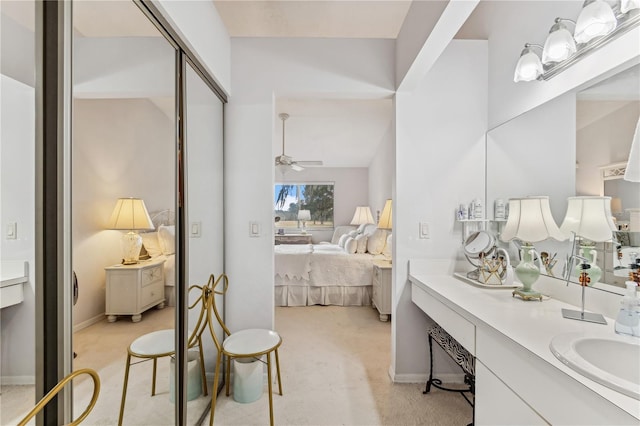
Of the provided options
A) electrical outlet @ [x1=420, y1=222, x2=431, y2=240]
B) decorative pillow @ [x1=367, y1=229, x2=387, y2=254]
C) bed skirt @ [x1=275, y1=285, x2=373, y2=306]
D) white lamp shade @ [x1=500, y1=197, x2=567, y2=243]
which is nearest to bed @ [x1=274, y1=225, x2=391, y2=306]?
bed skirt @ [x1=275, y1=285, x2=373, y2=306]

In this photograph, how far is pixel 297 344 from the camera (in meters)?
2.98

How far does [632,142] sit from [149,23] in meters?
2.03

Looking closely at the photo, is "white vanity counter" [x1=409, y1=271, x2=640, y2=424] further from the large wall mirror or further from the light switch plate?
the light switch plate

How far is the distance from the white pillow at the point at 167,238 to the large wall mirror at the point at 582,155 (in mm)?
1958

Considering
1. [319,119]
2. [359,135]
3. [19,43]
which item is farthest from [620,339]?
[359,135]

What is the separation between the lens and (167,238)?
145cm

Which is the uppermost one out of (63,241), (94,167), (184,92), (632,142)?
(184,92)

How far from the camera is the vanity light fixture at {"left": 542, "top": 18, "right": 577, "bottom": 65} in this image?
1485 millimetres

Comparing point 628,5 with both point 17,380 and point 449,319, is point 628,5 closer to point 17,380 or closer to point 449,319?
point 449,319

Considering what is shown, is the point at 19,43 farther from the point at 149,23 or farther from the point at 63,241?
the point at 149,23

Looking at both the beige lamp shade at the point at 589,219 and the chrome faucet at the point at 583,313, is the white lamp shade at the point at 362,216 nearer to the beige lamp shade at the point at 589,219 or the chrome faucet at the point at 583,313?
the beige lamp shade at the point at 589,219

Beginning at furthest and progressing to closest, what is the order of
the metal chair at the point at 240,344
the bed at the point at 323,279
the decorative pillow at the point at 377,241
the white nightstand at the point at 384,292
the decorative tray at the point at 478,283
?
1. the decorative pillow at the point at 377,241
2. the bed at the point at 323,279
3. the white nightstand at the point at 384,292
4. the decorative tray at the point at 478,283
5. the metal chair at the point at 240,344

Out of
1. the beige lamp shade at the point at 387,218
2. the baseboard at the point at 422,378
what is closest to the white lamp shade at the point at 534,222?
the baseboard at the point at 422,378

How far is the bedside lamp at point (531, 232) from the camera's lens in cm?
167
